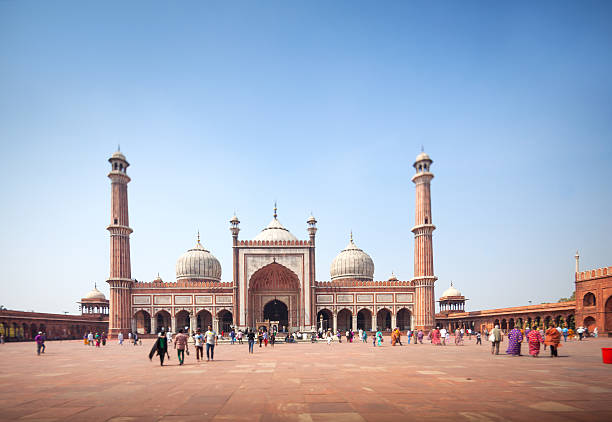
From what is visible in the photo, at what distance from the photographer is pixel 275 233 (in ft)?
167

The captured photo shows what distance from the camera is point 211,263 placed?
53.8 metres

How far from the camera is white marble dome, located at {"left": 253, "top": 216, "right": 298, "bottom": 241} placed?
50.2m

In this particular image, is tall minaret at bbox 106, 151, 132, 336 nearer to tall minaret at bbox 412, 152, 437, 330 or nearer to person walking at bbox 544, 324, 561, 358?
tall minaret at bbox 412, 152, 437, 330

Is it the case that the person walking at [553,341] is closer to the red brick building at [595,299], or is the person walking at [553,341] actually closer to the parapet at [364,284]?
the red brick building at [595,299]

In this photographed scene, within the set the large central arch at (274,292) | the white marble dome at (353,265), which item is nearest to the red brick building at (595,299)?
the white marble dome at (353,265)

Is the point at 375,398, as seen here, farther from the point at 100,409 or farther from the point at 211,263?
the point at 211,263

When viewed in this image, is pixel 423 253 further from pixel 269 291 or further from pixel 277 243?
pixel 269 291

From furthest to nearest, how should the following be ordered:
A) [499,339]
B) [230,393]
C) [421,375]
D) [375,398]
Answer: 1. [499,339]
2. [421,375]
3. [230,393]
4. [375,398]

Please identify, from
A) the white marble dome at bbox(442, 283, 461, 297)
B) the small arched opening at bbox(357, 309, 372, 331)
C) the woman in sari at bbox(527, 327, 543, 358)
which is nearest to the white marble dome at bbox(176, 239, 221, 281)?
the small arched opening at bbox(357, 309, 372, 331)

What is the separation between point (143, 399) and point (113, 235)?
3821 cm

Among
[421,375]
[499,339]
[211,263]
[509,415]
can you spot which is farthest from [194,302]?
[509,415]

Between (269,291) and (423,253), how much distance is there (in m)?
15.1

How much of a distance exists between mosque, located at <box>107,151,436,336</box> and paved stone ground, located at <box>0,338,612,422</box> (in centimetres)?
3152

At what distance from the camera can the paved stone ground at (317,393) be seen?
6809mm
